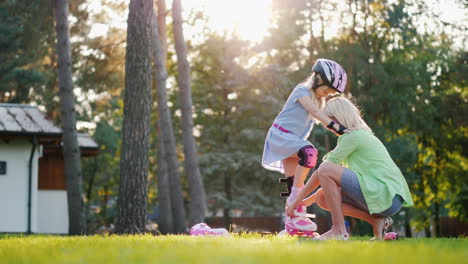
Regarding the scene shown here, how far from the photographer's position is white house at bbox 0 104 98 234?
→ 70.7 feet

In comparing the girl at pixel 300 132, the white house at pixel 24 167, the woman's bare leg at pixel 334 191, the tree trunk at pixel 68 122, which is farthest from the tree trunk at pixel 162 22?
the woman's bare leg at pixel 334 191

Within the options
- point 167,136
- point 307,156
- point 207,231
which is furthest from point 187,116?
point 307,156

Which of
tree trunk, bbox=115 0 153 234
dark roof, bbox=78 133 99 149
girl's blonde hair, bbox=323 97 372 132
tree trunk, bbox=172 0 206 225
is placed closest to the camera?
girl's blonde hair, bbox=323 97 372 132

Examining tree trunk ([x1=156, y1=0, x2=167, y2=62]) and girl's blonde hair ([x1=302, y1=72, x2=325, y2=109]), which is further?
tree trunk ([x1=156, y1=0, x2=167, y2=62])

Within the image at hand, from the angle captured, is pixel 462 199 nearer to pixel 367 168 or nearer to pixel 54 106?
pixel 54 106

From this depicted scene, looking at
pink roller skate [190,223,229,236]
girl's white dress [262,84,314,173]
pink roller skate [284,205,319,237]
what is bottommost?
pink roller skate [190,223,229,236]

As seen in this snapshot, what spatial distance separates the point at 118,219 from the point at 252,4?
21751 mm

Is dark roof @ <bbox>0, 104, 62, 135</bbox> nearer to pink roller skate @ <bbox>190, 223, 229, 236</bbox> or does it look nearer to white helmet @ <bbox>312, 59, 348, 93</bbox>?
pink roller skate @ <bbox>190, 223, 229, 236</bbox>

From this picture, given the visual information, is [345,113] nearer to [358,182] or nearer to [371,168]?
[371,168]

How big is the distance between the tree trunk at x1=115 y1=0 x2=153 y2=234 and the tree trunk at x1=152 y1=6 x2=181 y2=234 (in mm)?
10190

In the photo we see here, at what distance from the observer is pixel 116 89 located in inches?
1084

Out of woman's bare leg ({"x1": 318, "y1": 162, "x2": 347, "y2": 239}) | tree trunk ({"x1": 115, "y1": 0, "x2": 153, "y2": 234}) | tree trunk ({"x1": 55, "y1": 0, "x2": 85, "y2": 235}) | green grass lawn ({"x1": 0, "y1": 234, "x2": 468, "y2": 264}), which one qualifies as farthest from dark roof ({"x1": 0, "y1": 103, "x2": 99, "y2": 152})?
green grass lawn ({"x1": 0, "y1": 234, "x2": 468, "y2": 264})

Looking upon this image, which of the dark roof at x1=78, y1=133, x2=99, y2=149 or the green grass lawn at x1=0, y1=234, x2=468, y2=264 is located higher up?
the dark roof at x1=78, y1=133, x2=99, y2=149

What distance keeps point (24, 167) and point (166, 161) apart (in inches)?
221
